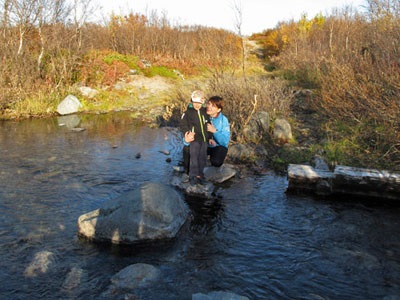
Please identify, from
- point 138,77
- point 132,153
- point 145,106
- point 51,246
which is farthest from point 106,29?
point 51,246

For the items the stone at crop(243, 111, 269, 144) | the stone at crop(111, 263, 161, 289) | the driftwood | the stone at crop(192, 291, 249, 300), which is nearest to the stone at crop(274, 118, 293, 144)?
the stone at crop(243, 111, 269, 144)

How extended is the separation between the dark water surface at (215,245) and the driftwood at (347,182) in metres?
0.32

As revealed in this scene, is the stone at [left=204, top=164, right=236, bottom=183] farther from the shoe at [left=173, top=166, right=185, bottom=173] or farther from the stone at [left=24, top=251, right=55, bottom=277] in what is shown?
the stone at [left=24, top=251, right=55, bottom=277]

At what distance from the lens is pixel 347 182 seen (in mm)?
6996

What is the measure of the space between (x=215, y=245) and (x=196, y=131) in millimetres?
2433

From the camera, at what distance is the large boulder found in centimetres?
524

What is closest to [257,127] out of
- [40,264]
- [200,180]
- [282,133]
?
[282,133]

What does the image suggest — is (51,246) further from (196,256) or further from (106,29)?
(106,29)

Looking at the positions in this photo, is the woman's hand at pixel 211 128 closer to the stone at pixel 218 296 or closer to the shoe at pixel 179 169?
the shoe at pixel 179 169

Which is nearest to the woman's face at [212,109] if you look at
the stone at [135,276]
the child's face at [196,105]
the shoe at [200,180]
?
the child's face at [196,105]

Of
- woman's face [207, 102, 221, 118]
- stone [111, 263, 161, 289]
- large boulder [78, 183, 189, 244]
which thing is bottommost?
stone [111, 263, 161, 289]

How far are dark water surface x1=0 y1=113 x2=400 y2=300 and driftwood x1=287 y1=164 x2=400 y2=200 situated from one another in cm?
32

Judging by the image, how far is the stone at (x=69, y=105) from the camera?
1723cm

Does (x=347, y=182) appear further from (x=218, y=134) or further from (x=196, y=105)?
(x=196, y=105)
